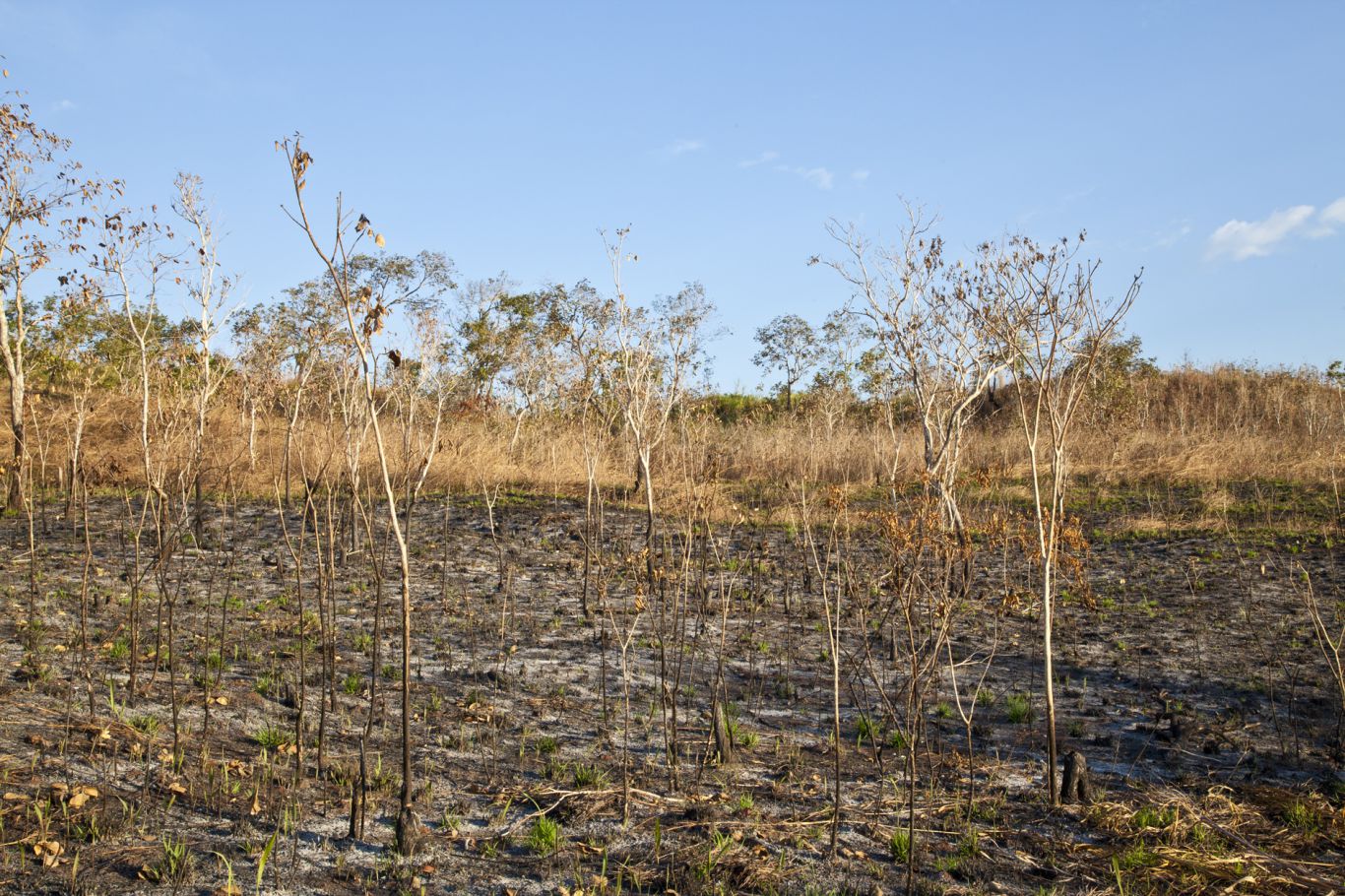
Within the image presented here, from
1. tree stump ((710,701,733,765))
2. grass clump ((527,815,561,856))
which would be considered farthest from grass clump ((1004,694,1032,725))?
grass clump ((527,815,561,856))

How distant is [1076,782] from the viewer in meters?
4.74

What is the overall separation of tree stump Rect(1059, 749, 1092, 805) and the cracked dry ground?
124 mm

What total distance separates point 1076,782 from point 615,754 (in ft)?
8.24

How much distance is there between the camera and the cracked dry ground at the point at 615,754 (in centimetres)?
390

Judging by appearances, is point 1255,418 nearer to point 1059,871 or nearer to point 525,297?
point 525,297

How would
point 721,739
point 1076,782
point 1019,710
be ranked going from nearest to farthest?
point 1076,782, point 721,739, point 1019,710

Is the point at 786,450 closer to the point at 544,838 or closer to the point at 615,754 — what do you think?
the point at 615,754

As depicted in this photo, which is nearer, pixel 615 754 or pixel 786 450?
pixel 615 754

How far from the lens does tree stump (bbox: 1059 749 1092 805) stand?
4.71 meters

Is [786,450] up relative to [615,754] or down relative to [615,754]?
up

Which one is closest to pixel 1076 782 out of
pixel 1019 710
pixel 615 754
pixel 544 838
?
pixel 1019 710

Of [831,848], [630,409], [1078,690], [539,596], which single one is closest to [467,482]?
[630,409]

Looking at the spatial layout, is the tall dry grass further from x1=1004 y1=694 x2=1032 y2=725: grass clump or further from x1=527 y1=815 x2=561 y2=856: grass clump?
x1=527 y1=815 x2=561 y2=856: grass clump

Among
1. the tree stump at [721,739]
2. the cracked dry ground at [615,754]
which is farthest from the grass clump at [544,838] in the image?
the tree stump at [721,739]
